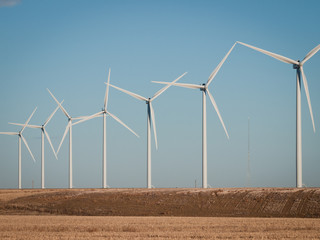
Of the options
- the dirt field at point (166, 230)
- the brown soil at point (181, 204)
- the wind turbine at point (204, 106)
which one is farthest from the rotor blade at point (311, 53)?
the dirt field at point (166, 230)

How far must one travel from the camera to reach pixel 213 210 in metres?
69.1

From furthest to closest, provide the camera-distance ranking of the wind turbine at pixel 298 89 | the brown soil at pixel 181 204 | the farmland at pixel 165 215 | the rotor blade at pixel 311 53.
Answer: the rotor blade at pixel 311 53
the wind turbine at pixel 298 89
the brown soil at pixel 181 204
the farmland at pixel 165 215

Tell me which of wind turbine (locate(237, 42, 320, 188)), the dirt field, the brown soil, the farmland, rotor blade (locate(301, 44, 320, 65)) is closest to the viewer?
the dirt field

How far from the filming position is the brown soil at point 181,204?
2613 inches

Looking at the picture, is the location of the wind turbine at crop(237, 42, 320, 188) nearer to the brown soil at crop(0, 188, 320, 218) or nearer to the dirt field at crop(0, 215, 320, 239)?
the brown soil at crop(0, 188, 320, 218)

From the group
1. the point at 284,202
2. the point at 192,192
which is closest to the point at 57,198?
the point at 192,192

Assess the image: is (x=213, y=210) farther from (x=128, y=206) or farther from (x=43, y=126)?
(x=43, y=126)

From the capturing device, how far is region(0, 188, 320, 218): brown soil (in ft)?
218

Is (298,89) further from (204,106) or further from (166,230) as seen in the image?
(166,230)

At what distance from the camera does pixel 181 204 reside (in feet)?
239

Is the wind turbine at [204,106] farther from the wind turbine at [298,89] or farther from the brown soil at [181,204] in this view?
the wind turbine at [298,89]

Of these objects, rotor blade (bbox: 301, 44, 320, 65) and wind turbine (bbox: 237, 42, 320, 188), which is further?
rotor blade (bbox: 301, 44, 320, 65)

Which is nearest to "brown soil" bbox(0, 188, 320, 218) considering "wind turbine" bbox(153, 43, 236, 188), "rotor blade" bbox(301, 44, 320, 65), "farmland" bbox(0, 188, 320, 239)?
"farmland" bbox(0, 188, 320, 239)

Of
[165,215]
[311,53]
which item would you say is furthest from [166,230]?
[311,53]
